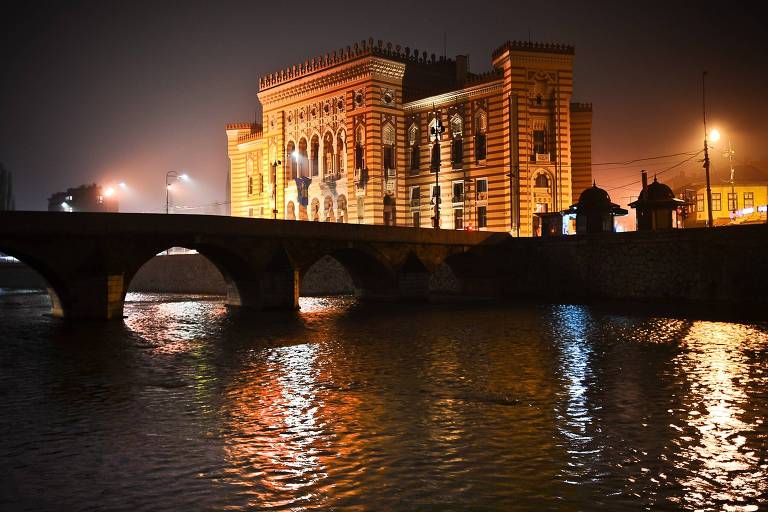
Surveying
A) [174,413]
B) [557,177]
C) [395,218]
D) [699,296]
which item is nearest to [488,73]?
[557,177]

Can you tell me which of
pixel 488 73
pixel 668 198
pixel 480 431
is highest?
pixel 488 73

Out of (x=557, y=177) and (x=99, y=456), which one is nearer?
(x=99, y=456)

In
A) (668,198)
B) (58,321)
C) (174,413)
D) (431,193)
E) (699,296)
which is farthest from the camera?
(431,193)

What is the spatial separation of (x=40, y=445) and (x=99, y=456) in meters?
1.32

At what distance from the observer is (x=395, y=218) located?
58.1m

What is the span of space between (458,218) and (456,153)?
16.9ft

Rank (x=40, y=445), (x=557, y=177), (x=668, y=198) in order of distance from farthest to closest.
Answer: (x=557, y=177)
(x=668, y=198)
(x=40, y=445)

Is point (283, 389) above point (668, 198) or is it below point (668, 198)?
below

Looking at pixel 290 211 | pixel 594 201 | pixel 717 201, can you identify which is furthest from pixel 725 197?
pixel 290 211

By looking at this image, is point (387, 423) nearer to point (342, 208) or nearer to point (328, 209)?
point (342, 208)

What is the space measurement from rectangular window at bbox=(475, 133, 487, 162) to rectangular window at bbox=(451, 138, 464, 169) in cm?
159

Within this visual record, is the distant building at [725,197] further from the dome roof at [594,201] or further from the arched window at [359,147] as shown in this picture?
the arched window at [359,147]

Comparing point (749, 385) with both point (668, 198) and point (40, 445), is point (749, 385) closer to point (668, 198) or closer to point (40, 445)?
point (40, 445)

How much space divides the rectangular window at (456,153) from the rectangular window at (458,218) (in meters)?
3.41
